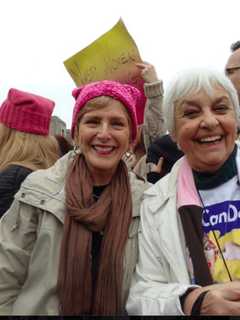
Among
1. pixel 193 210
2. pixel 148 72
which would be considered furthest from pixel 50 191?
pixel 148 72

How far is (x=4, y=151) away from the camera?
323 centimetres

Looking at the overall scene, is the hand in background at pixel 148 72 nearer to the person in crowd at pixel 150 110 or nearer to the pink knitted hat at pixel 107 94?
the person in crowd at pixel 150 110

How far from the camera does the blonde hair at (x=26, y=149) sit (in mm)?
3145

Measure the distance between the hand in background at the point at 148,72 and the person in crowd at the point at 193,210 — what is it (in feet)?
3.81

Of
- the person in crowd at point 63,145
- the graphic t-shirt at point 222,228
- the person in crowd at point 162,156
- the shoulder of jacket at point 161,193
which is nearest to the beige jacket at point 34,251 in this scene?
the shoulder of jacket at point 161,193

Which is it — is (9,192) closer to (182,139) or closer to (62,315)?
(62,315)

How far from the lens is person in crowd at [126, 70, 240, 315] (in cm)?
204

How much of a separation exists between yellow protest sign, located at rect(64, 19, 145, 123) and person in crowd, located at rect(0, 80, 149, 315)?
1022 mm

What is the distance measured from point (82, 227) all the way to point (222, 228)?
0.65m

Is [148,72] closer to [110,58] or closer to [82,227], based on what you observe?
[110,58]

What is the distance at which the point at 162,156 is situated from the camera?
10.8ft

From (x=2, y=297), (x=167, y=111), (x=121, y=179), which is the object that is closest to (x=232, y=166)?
(x=167, y=111)

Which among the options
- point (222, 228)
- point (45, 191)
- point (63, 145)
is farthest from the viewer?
point (63, 145)

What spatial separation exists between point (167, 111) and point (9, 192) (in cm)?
113
